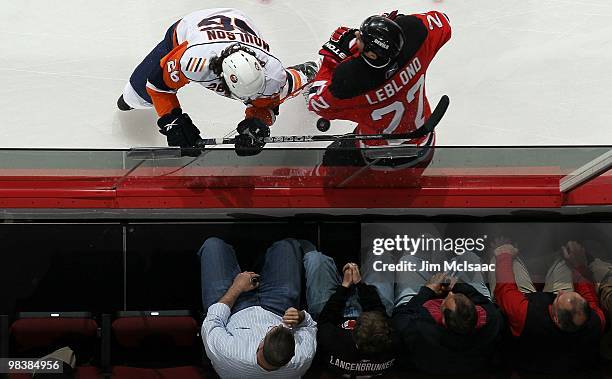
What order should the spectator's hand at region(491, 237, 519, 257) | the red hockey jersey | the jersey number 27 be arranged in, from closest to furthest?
the spectator's hand at region(491, 237, 519, 257) → the red hockey jersey → the jersey number 27

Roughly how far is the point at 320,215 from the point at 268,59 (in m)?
0.88

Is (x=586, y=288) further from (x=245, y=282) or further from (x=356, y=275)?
(x=245, y=282)

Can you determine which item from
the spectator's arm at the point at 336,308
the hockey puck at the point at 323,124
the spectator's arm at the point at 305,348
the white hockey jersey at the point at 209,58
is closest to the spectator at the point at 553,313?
the spectator's arm at the point at 336,308

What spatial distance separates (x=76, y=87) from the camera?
4.96 m

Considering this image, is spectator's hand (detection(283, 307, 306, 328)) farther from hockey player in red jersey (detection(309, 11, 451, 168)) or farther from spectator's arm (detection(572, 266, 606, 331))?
spectator's arm (detection(572, 266, 606, 331))

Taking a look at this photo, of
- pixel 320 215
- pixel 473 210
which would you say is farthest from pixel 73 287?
pixel 473 210

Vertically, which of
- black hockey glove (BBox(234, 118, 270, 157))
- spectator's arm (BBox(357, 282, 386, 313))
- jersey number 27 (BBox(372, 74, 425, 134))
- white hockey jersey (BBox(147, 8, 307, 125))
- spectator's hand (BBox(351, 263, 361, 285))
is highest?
white hockey jersey (BBox(147, 8, 307, 125))

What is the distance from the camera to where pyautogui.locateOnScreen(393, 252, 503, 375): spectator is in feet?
11.5

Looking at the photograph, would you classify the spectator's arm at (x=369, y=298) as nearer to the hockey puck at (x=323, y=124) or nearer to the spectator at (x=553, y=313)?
the spectator at (x=553, y=313)

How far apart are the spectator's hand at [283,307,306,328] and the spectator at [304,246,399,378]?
6 cm

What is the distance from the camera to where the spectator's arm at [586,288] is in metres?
3.52

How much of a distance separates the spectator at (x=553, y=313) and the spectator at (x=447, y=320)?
8cm

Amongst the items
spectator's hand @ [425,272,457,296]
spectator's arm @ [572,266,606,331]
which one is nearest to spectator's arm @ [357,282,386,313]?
spectator's hand @ [425,272,457,296]

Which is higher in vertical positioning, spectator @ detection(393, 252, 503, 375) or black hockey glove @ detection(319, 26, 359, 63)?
black hockey glove @ detection(319, 26, 359, 63)
